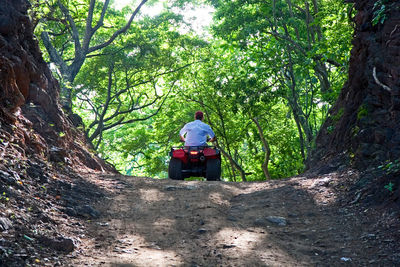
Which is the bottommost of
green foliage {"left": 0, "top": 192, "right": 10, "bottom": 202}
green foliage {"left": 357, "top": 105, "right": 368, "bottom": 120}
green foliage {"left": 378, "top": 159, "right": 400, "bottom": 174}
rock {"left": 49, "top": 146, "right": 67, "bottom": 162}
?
green foliage {"left": 0, "top": 192, "right": 10, "bottom": 202}

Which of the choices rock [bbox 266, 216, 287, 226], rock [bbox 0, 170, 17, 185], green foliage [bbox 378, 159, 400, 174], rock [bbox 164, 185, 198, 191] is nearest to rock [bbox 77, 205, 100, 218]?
rock [bbox 0, 170, 17, 185]

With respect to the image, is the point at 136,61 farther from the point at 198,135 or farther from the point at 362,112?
the point at 362,112

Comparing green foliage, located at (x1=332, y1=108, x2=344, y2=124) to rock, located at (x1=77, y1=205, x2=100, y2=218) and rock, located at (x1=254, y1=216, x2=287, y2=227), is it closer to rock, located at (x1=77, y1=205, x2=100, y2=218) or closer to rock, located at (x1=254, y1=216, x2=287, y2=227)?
rock, located at (x1=254, y1=216, x2=287, y2=227)

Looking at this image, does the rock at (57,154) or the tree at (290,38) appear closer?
the rock at (57,154)

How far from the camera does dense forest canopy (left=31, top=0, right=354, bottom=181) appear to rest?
1354 centimetres

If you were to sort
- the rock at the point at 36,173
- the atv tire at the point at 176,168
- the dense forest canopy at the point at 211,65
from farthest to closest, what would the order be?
the dense forest canopy at the point at 211,65 → the atv tire at the point at 176,168 → the rock at the point at 36,173

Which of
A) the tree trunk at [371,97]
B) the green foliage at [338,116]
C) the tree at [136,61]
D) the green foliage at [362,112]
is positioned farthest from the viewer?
the tree at [136,61]

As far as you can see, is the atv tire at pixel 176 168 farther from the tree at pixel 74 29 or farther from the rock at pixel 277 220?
the rock at pixel 277 220

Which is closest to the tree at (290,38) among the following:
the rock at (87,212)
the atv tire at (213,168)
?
the atv tire at (213,168)

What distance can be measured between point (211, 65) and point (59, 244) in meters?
18.7

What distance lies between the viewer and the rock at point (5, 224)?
4062 mm

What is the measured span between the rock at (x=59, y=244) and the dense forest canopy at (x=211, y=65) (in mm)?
6792

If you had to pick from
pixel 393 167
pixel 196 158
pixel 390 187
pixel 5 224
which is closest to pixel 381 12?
pixel 393 167

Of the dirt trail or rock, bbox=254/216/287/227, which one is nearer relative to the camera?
the dirt trail
